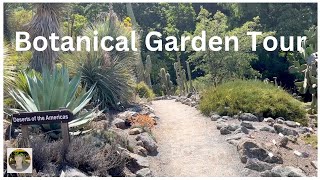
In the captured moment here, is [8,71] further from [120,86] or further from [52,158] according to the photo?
[120,86]

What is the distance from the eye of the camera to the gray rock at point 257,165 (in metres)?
7.89

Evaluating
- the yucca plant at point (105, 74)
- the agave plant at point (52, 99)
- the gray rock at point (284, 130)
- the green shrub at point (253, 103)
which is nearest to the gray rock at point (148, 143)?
the agave plant at point (52, 99)

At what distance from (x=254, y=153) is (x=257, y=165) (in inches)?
22.9

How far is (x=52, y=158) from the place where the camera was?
7.18 m

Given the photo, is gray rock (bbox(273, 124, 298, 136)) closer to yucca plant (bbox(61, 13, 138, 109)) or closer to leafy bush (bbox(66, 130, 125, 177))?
yucca plant (bbox(61, 13, 138, 109))

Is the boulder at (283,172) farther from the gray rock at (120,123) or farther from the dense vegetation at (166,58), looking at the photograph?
the gray rock at (120,123)

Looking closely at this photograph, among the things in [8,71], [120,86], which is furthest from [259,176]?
A: [120,86]

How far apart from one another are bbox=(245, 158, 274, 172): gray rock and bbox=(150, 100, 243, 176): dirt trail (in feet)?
0.64

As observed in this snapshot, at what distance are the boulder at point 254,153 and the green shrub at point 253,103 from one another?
3.34 m

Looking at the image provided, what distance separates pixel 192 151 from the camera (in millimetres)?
9219

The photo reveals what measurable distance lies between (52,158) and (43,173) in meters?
0.39

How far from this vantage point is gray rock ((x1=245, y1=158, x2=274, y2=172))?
7.89 metres

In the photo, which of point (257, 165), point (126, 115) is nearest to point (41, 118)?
point (257, 165)

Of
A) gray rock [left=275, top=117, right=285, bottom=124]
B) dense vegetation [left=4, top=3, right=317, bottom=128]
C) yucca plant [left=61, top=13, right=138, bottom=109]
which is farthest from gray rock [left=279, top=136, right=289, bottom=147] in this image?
yucca plant [left=61, top=13, right=138, bottom=109]
